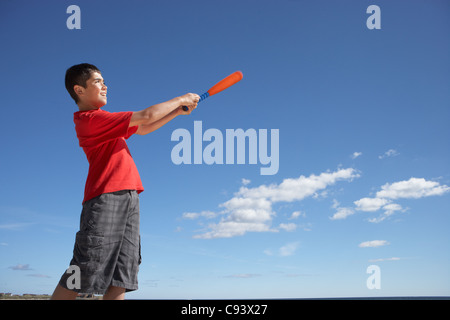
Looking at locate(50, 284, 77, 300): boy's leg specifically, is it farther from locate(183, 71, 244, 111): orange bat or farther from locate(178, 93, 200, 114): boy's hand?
locate(183, 71, 244, 111): orange bat

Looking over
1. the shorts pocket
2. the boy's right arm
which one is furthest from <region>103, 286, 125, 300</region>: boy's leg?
the boy's right arm

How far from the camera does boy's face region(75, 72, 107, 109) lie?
353 cm

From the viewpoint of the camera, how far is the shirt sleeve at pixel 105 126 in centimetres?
330

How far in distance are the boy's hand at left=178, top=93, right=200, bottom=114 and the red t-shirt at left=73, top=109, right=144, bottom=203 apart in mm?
489

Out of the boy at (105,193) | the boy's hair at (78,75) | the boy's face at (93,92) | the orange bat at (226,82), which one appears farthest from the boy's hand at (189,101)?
the boy's hair at (78,75)

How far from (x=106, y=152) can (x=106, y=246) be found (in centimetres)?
84

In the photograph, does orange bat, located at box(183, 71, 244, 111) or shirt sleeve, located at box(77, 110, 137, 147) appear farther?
orange bat, located at box(183, 71, 244, 111)
